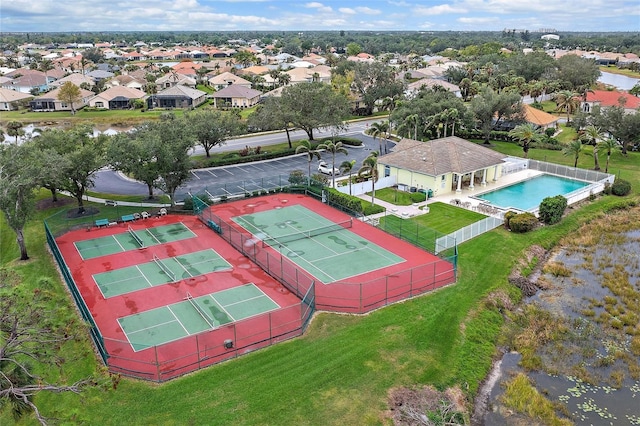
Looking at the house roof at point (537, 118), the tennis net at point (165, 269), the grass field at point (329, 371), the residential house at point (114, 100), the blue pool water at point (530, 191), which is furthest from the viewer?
the residential house at point (114, 100)

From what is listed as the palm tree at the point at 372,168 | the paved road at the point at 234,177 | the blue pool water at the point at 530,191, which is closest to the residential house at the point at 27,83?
the paved road at the point at 234,177

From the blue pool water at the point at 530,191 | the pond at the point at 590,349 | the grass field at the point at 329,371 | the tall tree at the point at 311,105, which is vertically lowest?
the pond at the point at 590,349

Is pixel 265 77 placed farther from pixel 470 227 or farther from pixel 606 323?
pixel 606 323

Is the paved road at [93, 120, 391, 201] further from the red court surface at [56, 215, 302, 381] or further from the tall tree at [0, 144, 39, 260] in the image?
the tall tree at [0, 144, 39, 260]

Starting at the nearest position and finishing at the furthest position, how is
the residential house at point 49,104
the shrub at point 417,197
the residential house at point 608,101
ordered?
the shrub at point 417,197 < the residential house at point 608,101 < the residential house at point 49,104

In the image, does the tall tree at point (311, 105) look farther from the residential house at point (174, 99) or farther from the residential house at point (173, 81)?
the residential house at point (173, 81)

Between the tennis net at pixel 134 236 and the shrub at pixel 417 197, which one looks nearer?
the tennis net at pixel 134 236

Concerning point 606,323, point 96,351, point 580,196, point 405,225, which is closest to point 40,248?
point 96,351

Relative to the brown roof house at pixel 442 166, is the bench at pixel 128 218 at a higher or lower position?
lower
